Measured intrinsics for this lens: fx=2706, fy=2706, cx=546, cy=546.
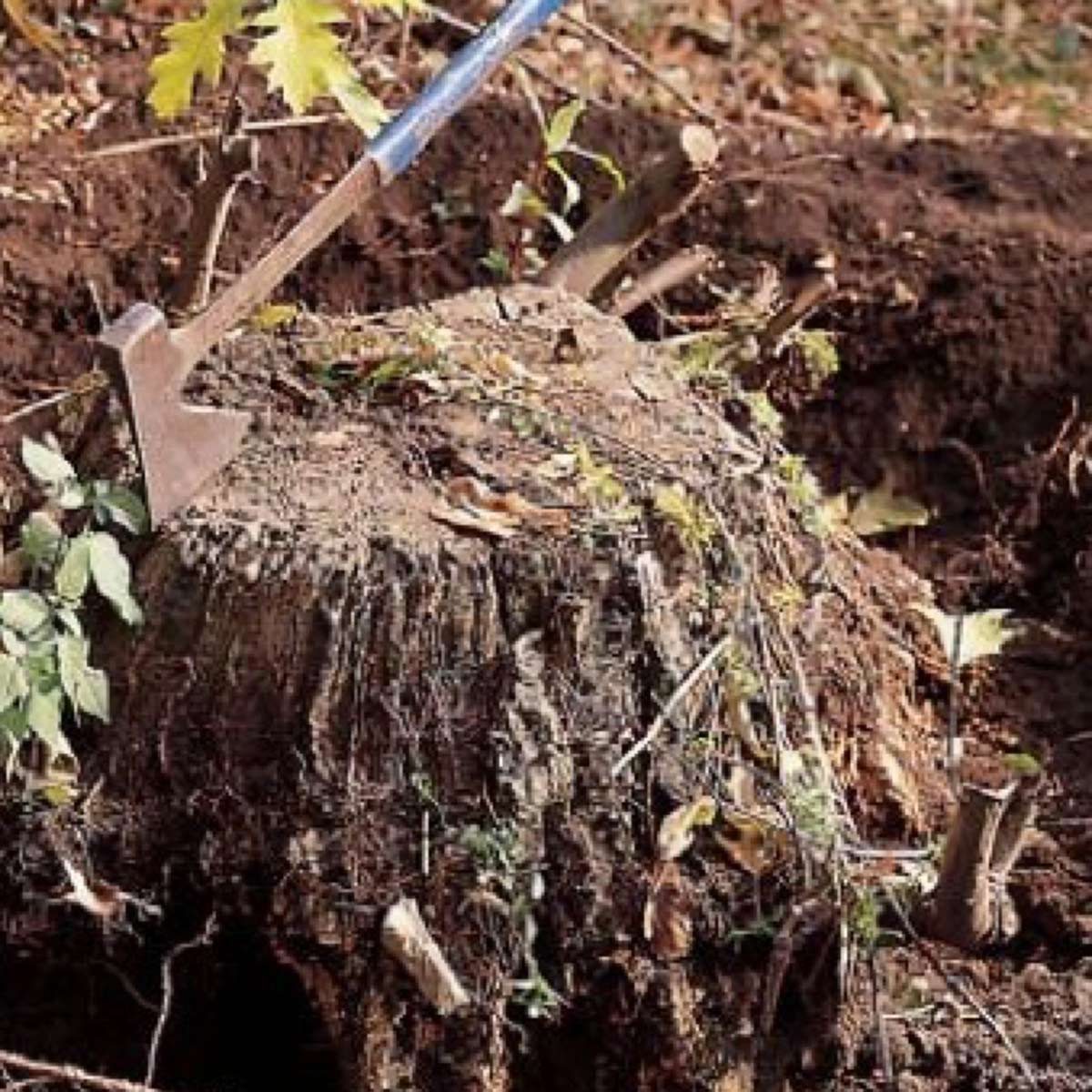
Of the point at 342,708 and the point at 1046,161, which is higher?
the point at 342,708

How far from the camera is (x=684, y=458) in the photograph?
10.3 feet

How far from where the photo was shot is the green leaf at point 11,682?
2883 millimetres

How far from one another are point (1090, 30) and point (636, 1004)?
394cm

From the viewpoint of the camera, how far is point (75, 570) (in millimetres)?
2900

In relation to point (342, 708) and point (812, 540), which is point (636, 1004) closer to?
point (342, 708)

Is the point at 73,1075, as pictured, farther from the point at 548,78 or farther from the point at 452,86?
the point at 548,78

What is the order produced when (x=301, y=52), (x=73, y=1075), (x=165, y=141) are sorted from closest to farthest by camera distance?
(x=73, y=1075)
(x=301, y=52)
(x=165, y=141)

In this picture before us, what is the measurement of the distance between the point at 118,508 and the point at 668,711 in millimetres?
648

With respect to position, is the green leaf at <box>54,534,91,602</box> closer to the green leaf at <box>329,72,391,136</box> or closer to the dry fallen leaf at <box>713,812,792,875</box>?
the green leaf at <box>329,72,391,136</box>

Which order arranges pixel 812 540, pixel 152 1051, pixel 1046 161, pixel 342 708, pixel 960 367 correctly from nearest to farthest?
1. pixel 152 1051
2. pixel 342 708
3. pixel 812 540
4. pixel 960 367
5. pixel 1046 161

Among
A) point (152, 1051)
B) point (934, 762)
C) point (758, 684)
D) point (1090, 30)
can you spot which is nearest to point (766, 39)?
point (1090, 30)

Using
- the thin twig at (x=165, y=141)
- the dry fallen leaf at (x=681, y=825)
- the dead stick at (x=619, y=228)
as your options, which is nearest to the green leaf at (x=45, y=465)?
the dry fallen leaf at (x=681, y=825)

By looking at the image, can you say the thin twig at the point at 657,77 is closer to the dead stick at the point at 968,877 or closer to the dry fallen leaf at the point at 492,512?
the dry fallen leaf at the point at 492,512

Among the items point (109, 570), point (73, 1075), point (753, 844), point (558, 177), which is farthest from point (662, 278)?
point (73, 1075)
